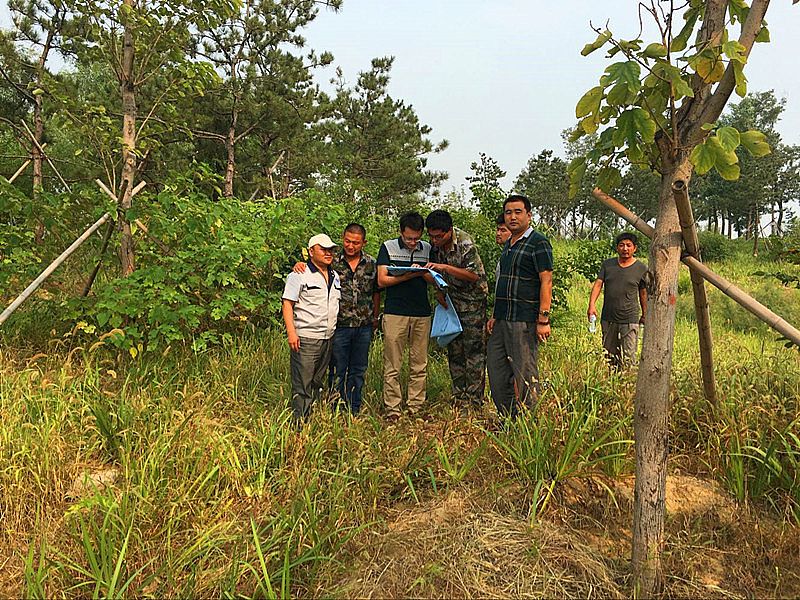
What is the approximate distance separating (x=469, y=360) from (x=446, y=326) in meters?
0.38

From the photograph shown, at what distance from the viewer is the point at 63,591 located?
2.15 m

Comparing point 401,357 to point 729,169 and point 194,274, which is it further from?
point 729,169

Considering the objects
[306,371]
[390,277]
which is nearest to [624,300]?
[390,277]

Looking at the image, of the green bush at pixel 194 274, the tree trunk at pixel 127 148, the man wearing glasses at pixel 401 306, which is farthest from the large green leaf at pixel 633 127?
the tree trunk at pixel 127 148

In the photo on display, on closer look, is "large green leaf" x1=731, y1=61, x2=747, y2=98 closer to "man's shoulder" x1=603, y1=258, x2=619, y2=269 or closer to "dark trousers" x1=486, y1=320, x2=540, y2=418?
"dark trousers" x1=486, y1=320, x2=540, y2=418

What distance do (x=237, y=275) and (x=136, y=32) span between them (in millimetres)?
2354

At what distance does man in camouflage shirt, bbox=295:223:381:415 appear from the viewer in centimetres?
399

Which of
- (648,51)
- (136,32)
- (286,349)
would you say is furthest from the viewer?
(286,349)

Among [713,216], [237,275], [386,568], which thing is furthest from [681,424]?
[713,216]

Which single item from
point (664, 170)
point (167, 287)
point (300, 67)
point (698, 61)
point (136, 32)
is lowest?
point (167, 287)

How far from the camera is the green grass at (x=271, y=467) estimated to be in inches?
90.0

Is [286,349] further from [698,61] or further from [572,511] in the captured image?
[698,61]

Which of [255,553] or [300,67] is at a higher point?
[300,67]

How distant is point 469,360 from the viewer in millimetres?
4234
